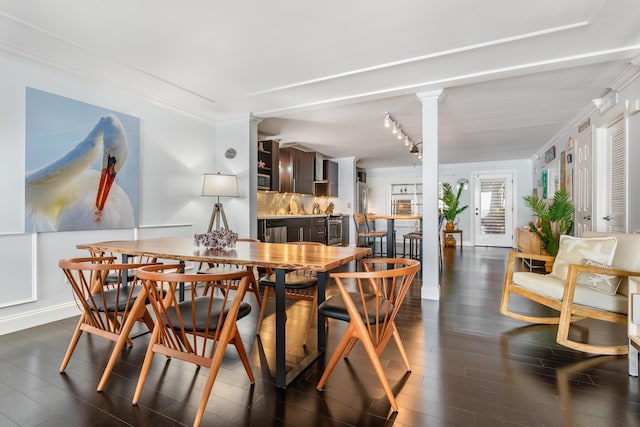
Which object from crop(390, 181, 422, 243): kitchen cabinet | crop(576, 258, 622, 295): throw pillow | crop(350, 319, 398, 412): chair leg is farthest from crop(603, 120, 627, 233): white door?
crop(390, 181, 422, 243): kitchen cabinet

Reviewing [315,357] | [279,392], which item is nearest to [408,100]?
[315,357]

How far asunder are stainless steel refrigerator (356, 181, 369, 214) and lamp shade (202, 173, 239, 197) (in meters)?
5.06

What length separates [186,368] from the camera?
212 centimetres

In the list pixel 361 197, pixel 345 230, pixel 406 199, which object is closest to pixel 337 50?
pixel 345 230

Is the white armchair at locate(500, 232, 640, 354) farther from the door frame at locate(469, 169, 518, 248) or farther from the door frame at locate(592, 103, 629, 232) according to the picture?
the door frame at locate(469, 169, 518, 248)

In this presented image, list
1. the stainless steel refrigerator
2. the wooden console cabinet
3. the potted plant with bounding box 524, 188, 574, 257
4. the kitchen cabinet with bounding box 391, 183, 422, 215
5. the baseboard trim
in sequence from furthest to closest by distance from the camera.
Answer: the kitchen cabinet with bounding box 391, 183, 422, 215 < the stainless steel refrigerator < the wooden console cabinet < the potted plant with bounding box 524, 188, 574, 257 < the baseboard trim

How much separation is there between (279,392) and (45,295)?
2656mm

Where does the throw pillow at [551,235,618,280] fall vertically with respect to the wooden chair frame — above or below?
above

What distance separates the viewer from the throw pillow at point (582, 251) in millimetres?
2541

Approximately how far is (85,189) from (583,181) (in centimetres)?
607

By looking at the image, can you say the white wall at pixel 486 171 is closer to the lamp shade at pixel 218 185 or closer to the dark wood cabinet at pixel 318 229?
the dark wood cabinet at pixel 318 229

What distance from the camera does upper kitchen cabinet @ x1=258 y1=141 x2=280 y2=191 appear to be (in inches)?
231

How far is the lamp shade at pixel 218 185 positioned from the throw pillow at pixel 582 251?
Result: 368 centimetres

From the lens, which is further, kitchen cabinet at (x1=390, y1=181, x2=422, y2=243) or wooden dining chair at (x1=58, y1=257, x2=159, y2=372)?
kitchen cabinet at (x1=390, y1=181, x2=422, y2=243)
